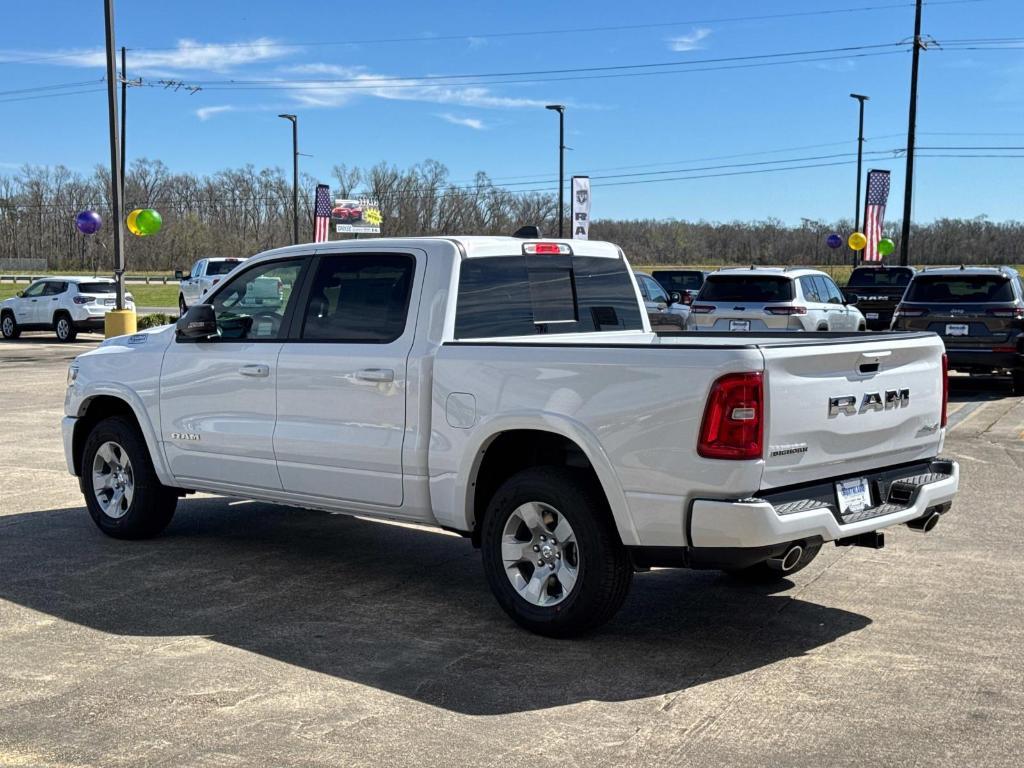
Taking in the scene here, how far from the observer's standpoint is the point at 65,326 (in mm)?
30328

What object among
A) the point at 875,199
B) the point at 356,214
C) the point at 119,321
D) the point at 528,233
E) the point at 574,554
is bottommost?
the point at 119,321

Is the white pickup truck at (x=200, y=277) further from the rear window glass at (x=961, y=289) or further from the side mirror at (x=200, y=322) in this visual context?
the side mirror at (x=200, y=322)

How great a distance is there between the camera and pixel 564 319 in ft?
22.5

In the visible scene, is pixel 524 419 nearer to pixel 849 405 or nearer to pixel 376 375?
pixel 376 375

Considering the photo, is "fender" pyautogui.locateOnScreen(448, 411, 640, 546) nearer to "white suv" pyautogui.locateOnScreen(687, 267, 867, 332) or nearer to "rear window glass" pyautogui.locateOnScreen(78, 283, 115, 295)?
"white suv" pyautogui.locateOnScreen(687, 267, 867, 332)

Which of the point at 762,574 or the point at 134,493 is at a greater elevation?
the point at 134,493

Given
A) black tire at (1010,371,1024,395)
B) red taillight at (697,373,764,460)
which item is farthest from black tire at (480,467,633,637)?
black tire at (1010,371,1024,395)

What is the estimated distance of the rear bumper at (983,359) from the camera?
1642 centimetres

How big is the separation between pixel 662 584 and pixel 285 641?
225cm

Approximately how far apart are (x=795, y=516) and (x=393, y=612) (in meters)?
2.21

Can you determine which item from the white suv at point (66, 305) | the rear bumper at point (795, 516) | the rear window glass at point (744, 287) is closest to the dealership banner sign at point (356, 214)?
the white suv at point (66, 305)

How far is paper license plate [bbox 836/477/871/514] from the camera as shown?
5414 mm

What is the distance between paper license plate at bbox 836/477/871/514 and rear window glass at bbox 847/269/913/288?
2352 cm

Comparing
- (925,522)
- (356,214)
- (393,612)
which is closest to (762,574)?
(925,522)
